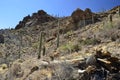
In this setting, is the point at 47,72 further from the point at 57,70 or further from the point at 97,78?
the point at 97,78

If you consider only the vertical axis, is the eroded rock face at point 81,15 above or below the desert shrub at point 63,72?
above

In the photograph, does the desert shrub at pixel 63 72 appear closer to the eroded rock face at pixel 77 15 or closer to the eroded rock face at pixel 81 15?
the eroded rock face at pixel 81 15

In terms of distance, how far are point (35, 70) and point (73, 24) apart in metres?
31.2

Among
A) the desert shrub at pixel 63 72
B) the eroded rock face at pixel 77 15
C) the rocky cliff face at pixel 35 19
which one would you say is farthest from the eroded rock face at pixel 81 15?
the desert shrub at pixel 63 72

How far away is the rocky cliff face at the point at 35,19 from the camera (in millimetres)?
62969

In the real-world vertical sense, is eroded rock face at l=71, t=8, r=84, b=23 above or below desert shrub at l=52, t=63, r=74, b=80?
above

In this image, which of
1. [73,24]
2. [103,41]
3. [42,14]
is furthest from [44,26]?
[103,41]

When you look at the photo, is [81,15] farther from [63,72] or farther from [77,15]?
[63,72]

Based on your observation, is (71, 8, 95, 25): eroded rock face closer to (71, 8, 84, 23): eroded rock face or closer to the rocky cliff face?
(71, 8, 84, 23): eroded rock face

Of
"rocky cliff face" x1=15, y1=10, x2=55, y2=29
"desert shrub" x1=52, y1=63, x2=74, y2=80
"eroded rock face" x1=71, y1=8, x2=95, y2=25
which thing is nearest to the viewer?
"desert shrub" x1=52, y1=63, x2=74, y2=80

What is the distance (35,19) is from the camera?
64250 millimetres

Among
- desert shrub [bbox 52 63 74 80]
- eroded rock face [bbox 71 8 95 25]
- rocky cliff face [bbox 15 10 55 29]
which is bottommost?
desert shrub [bbox 52 63 74 80]

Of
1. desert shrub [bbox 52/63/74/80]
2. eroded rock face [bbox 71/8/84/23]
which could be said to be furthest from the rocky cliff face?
desert shrub [bbox 52/63/74/80]

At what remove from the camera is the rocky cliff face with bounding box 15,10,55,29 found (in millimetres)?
62969
